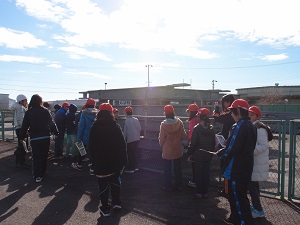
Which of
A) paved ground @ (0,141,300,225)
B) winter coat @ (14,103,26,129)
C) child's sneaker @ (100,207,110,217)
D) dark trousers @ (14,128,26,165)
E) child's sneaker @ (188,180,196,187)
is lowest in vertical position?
paved ground @ (0,141,300,225)

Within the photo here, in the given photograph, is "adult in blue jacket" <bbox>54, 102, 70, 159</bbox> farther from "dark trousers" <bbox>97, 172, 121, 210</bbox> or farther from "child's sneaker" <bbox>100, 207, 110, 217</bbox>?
"child's sneaker" <bbox>100, 207, 110, 217</bbox>

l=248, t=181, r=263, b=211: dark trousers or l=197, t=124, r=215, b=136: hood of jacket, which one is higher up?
l=197, t=124, r=215, b=136: hood of jacket

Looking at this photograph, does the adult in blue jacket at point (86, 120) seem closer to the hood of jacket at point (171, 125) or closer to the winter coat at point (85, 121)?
the winter coat at point (85, 121)

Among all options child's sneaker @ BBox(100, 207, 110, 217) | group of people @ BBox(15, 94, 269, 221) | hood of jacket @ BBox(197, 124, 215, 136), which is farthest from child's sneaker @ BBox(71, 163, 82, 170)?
hood of jacket @ BBox(197, 124, 215, 136)

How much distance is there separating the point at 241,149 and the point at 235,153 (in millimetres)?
93

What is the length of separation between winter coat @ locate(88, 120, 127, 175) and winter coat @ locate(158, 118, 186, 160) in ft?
5.08

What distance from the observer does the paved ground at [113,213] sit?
4914 mm

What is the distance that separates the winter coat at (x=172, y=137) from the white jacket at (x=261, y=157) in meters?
1.99

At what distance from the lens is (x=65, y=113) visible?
987 centimetres

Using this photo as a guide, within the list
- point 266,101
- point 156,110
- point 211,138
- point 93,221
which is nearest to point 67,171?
point 93,221

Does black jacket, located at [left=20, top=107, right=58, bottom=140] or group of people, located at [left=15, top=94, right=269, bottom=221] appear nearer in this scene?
group of people, located at [left=15, top=94, right=269, bottom=221]

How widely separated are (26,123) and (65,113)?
8.64ft

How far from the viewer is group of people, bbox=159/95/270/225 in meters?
4.12

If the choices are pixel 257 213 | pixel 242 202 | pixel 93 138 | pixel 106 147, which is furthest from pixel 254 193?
pixel 93 138
